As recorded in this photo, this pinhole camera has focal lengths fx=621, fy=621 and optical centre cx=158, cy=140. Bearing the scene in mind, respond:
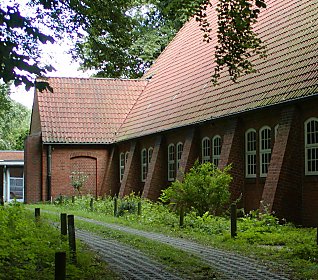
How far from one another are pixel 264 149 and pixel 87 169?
19449mm

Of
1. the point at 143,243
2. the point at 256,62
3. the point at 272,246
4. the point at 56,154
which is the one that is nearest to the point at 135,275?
the point at 143,243

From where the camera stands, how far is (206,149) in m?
27.0

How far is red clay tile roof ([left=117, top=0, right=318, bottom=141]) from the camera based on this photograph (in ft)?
69.7

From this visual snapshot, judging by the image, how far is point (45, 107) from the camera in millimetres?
40188

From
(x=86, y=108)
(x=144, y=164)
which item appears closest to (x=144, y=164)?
(x=144, y=164)

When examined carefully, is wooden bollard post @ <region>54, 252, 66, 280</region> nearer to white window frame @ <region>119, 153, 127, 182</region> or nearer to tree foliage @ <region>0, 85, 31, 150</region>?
white window frame @ <region>119, 153, 127, 182</region>

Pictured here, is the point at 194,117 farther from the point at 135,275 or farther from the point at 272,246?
the point at 135,275

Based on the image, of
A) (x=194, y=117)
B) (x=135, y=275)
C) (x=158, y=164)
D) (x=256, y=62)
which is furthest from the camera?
(x=158, y=164)

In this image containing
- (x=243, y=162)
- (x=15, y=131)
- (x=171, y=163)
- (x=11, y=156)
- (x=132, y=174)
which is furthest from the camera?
(x=15, y=131)

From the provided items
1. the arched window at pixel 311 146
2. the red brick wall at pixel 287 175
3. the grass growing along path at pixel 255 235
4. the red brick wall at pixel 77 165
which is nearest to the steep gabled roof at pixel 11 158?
the red brick wall at pixel 77 165

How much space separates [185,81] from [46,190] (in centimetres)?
1283

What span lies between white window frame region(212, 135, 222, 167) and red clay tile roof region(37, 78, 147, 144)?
573 inches

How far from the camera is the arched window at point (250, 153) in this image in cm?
2314

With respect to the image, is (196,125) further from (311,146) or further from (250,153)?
(311,146)
